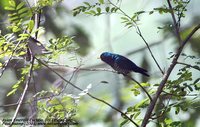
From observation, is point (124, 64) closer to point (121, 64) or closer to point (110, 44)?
point (121, 64)

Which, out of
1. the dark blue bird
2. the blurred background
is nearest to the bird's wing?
the dark blue bird

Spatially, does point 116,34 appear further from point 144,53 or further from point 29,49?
point 29,49

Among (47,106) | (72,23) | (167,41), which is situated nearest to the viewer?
(47,106)

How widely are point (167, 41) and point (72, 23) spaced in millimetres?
586

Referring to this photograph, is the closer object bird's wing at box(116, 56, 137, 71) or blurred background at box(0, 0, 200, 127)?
bird's wing at box(116, 56, 137, 71)

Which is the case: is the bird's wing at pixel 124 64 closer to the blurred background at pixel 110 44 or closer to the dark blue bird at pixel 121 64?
the dark blue bird at pixel 121 64

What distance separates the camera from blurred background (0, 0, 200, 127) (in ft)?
6.24

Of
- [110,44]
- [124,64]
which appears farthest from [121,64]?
[110,44]

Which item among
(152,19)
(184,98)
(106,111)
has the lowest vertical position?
(106,111)

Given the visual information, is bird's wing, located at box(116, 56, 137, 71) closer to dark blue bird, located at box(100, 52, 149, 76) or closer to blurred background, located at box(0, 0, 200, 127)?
dark blue bird, located at box(100, 52, 149, 76)

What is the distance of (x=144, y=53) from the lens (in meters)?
2.08

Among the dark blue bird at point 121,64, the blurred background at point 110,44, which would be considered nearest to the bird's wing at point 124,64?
the dark blue bird at point 121,64

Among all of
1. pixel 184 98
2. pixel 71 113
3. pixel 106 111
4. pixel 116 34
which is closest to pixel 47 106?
pixel 71 113

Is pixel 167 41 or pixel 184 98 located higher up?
pixel 167 41
